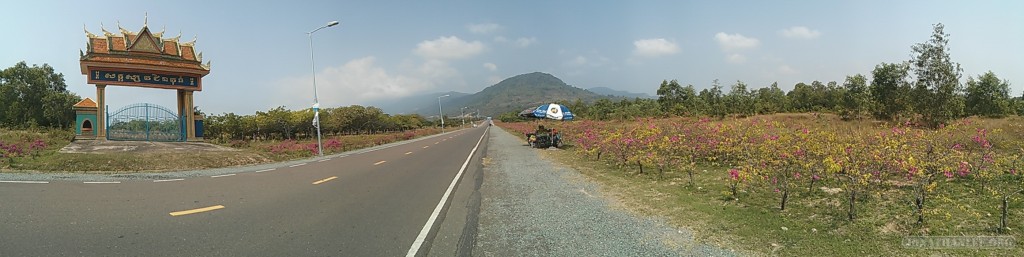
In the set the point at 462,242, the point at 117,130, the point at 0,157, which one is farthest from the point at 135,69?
the point at 462,242

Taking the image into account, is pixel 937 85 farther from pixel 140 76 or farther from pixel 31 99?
pixel 31 99

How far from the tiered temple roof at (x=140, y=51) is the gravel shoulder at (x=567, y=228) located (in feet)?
70.4

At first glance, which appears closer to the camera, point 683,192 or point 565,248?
point 565,248

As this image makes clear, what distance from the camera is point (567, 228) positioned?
5402 mm

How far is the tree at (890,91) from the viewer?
79.7 ft

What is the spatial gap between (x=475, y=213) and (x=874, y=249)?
15.5 feet

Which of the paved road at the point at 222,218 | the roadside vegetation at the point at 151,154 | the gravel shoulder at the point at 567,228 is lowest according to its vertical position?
the gravel shoulder at the point at 567,228

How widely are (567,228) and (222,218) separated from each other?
184 inches

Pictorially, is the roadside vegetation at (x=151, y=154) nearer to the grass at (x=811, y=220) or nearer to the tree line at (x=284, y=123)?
the tree line at (x=284, y=123)

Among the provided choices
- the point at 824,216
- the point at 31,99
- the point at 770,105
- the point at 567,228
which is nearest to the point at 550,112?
the point at 567,228

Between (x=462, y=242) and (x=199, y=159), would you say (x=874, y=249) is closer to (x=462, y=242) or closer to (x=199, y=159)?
(x=462, y=242)

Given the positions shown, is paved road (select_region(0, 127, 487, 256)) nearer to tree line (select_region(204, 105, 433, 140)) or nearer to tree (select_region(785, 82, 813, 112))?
tree line (select_region(204, 105, 433, 140))

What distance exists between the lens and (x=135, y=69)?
20547 millimetres

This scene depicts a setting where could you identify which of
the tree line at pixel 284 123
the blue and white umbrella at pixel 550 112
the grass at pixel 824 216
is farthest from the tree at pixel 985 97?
the tree line at pixel 284 123
